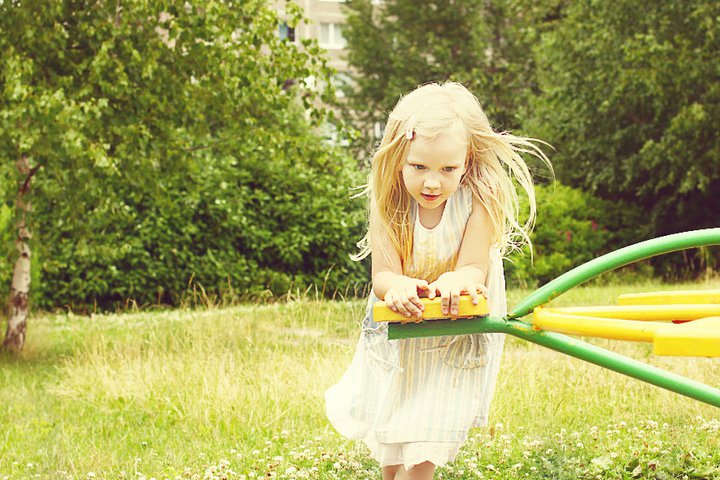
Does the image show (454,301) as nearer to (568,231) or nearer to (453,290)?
(453,290)

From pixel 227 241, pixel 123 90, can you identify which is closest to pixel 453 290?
pixel 123 90

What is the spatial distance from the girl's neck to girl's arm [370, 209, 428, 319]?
0.36 ft

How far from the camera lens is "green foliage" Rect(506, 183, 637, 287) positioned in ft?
42.3

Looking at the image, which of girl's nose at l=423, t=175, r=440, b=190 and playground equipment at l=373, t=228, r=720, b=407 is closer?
playground equipment at l=373, t=228, r=720, b=407

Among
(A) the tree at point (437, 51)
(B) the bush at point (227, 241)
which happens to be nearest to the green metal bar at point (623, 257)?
(B) the bush at point (227, 241)

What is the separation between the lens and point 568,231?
1340 cm

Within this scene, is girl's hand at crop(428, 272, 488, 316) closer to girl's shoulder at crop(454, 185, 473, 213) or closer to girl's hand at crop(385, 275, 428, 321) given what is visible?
girl's hand at crop(385, 275, 428, 321)

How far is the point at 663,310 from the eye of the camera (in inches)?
76.8

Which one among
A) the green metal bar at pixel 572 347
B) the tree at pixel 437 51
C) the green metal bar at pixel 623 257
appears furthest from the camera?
the tree at pixel 437 51

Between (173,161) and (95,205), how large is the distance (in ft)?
2.18

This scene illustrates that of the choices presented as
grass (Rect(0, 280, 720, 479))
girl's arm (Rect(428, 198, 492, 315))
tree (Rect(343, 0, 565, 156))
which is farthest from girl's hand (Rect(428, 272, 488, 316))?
tree (Rect(343, 0, 565, 156))

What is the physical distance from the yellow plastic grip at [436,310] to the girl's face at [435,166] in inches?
13.8

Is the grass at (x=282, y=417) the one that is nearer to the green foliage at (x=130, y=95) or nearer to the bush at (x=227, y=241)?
the green foliage at (x=130, y=95)

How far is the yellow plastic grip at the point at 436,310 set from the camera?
207 centimetres
